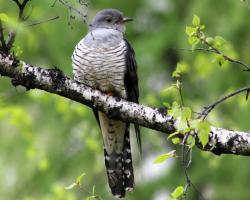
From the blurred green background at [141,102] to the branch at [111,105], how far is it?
5.07 ft

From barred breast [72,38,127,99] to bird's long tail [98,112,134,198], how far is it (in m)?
0.41

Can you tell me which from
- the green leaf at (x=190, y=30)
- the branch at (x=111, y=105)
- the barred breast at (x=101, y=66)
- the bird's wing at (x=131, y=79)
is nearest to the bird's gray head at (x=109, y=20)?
the bird's wing at (x=131, y=79)

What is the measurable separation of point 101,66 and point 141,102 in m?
1.83

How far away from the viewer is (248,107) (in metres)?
4.28

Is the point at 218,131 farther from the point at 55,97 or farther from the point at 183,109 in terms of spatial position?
the point at 55,97

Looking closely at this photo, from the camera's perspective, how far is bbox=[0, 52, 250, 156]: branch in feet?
8.54

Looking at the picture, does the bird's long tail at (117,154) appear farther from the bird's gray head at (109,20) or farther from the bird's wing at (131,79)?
the bird's gray head at (109,20)

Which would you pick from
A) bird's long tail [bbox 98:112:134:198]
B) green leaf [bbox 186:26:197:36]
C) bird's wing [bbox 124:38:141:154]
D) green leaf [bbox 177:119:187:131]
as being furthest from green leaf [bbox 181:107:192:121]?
bird's long tail [bbox 98:112:134:198]

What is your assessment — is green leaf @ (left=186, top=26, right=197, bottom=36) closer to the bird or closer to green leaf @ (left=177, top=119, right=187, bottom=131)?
green leaf @ (left=177, top=119, right=187, bottom=131)

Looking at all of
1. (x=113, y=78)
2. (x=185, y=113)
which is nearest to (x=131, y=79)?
(x=113, y=78)

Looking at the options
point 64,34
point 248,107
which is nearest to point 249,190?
point 248,107

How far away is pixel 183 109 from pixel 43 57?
15.5 feet

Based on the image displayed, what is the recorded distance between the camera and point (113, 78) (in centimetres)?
370

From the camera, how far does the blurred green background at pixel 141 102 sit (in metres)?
4.64
